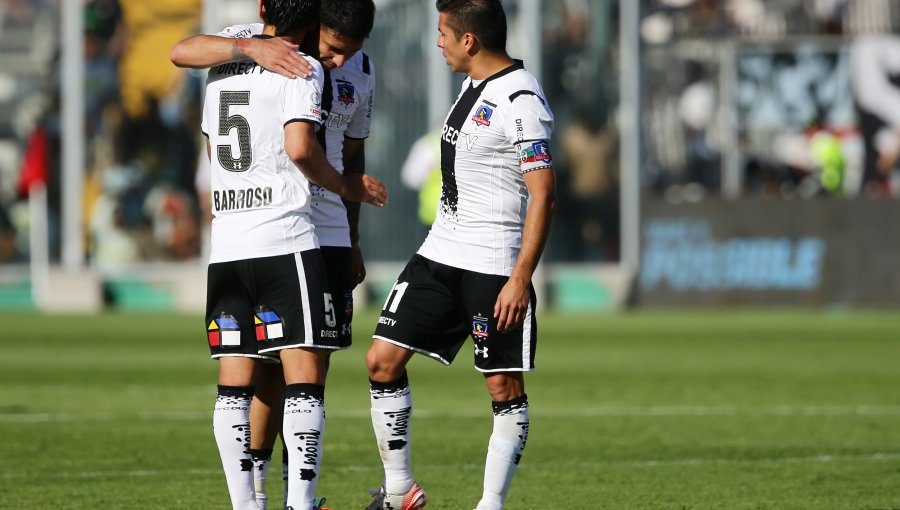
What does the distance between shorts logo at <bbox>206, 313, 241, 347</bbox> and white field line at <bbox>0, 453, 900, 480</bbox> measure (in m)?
1.99

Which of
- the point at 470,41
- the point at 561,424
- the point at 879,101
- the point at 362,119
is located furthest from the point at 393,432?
the point at 879,101

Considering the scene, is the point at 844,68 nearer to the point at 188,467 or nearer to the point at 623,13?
the point at 623,13

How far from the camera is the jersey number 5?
18.7 feet

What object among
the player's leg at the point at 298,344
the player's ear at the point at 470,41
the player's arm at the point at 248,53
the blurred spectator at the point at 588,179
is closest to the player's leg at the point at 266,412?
the player's leg at the point at 298,344

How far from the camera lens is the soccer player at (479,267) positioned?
609 centimetres

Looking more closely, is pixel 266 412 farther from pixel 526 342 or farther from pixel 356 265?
pixel 526 342

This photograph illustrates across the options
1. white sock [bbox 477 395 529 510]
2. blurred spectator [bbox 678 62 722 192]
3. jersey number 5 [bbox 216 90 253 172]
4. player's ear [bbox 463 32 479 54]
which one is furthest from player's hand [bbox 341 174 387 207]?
blurred spectator [bbox 678 62 722 192]

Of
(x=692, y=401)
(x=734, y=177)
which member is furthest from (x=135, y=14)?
(x=692, y=401)

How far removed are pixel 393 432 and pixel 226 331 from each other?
0.91m

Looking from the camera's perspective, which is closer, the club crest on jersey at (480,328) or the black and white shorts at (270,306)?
the black and white shorts at (270,306)

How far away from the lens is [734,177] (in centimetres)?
2448

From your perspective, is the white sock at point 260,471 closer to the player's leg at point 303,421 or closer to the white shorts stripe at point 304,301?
the player's leg at point 303,421

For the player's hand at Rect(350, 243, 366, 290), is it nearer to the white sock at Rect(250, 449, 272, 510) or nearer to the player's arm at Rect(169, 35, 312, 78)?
the white sock at Rect(250, 449, 272, 510)

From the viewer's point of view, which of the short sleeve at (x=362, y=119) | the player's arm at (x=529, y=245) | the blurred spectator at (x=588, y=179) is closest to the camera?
the player's arm at (x=529, y=245)
